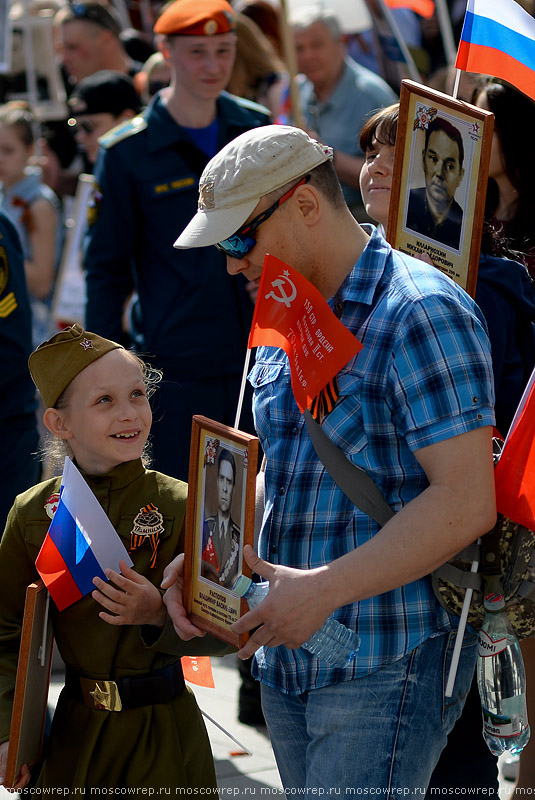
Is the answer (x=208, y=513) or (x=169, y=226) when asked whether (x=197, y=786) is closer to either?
(x=208, y=513)

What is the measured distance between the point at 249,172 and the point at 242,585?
2.66 feet

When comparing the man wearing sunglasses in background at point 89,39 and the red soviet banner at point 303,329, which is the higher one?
the man wearing sunglasses in background at point 89,39

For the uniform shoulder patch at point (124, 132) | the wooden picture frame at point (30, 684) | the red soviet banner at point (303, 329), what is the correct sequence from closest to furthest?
the red soviet banner at point (303, 329), the wooden picture frame at point (30, 684), the uniform shoulder patch at point (124, 132)

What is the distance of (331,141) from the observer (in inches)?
252

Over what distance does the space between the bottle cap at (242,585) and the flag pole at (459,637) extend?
1.46 feet

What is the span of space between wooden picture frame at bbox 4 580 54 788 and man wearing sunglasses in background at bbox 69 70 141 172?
4.14 meters

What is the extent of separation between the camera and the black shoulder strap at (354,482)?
231 cm

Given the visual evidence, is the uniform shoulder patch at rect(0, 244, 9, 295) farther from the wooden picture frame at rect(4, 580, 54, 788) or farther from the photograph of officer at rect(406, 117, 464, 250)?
the photograph of officer at rect(406, 117, 464, 250)

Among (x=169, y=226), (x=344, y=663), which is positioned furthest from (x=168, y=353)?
(x=344, y=663)

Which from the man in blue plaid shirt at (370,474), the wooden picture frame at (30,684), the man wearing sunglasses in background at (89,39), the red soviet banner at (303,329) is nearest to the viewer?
the man in blue plaid shirt at (370,474)

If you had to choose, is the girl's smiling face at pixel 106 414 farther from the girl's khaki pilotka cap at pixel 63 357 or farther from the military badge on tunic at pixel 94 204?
the military badge on tunic at pixel 94 204

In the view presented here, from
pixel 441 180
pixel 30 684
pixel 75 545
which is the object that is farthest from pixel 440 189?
pixel 30 684

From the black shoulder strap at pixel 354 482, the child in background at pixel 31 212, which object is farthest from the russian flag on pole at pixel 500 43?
the child in background at pixel 31 212

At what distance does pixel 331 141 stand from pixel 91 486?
154 inches
